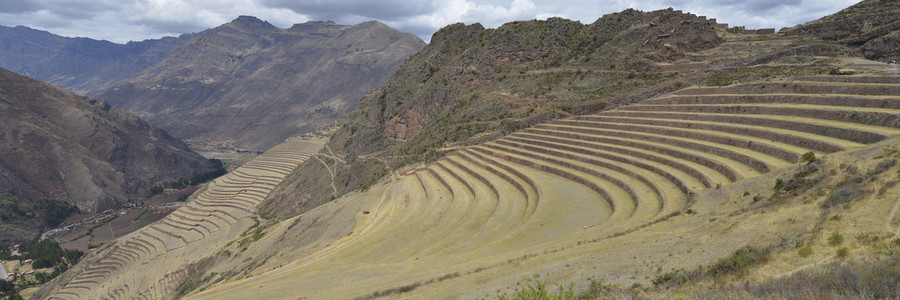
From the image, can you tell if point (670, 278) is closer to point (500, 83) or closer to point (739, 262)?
point (739, 262)

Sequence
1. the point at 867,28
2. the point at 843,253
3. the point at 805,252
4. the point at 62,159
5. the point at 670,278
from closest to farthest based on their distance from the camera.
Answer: the point at 843,253 < the point at 805,252 < the point at 670,278 < the point at 867,28 < the point at 62,159

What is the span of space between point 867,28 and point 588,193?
32807mm

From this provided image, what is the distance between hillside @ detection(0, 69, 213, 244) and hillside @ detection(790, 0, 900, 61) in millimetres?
144843

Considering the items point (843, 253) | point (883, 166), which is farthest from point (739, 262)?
point (883, 166)

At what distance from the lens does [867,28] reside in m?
33.2

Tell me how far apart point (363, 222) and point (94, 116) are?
543ft

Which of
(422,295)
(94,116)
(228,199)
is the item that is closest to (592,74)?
(422,295)

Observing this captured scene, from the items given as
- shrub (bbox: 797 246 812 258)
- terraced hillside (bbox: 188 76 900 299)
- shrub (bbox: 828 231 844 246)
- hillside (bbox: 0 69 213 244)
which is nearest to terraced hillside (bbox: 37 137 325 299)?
terraced hillside (bbox: 188 76 900 299)

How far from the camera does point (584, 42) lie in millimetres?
55094

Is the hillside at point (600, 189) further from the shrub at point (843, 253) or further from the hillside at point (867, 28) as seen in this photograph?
the hillside at point (867, 28)

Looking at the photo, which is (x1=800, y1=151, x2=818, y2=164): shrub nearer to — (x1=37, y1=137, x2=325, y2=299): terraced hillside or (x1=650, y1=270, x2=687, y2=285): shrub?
(x1=650, y1=270, x2=687, y2=285): shrub

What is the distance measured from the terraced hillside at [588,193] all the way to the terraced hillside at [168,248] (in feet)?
115

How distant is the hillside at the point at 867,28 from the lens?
97.2 ft

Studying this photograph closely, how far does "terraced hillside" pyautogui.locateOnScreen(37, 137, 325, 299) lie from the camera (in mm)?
47781
